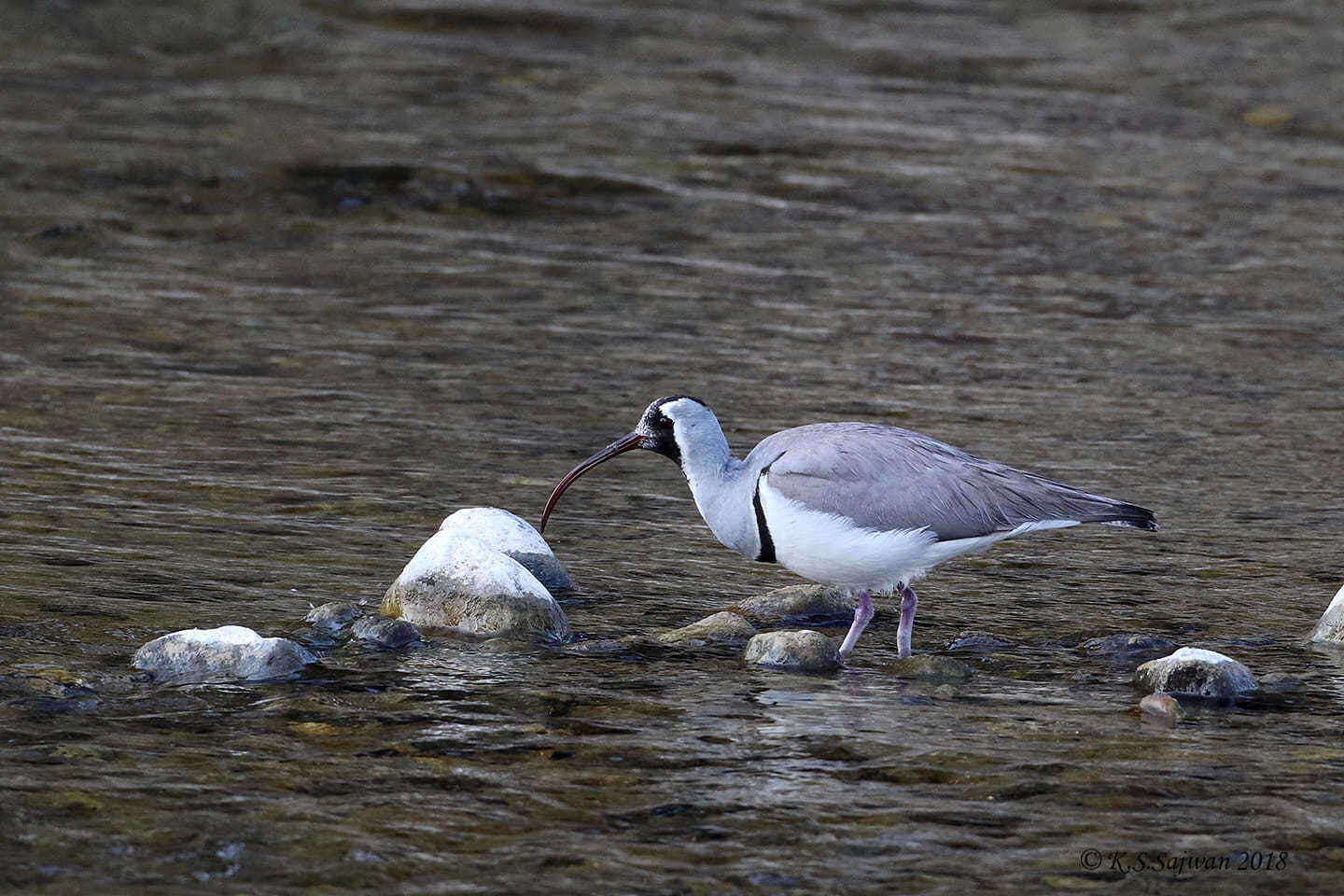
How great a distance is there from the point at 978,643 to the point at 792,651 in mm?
888

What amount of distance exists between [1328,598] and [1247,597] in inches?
15.2

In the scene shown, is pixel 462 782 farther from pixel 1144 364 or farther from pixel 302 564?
pixel 1144 364

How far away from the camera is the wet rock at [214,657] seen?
7523mm

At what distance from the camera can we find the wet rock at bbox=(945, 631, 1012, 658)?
843 cm

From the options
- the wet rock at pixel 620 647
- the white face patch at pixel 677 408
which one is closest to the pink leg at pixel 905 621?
the wet rock at pixel 620 647

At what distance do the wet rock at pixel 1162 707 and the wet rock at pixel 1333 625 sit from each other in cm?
127

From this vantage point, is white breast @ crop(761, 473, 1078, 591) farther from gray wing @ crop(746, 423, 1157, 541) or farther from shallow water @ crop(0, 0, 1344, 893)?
shallow water @ crop(0, 0, 1344, 893)

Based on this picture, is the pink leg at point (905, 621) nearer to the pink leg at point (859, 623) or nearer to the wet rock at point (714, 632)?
the pink leg at point (859, 623)

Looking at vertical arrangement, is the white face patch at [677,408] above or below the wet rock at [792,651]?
above

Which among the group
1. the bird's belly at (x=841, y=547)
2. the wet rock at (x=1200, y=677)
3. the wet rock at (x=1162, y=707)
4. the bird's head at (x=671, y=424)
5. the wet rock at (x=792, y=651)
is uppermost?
the bird's head at (x=671, y=424)

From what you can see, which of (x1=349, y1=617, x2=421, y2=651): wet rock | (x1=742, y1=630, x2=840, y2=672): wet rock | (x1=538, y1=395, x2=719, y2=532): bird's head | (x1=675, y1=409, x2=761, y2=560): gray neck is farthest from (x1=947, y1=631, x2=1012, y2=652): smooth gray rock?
(x1=349, y1=617, x2=421, y2=651): wet rock

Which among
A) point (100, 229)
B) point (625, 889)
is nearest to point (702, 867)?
point (625, 889)

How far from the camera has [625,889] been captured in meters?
5.83

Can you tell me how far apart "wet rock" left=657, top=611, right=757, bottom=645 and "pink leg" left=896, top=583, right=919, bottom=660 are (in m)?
0.66
